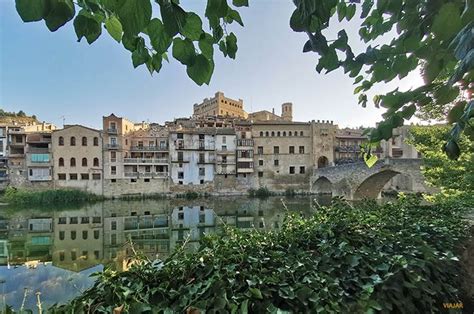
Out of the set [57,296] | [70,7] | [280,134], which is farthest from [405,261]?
[280,134]

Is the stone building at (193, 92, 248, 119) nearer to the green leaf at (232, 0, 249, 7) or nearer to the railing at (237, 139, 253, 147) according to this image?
the railing at (237, 139, 253, 147)

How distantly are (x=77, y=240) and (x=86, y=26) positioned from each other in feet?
50.9

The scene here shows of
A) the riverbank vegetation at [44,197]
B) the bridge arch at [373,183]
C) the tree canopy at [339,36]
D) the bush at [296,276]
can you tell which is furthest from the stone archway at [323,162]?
the tree canopy at [339,36]

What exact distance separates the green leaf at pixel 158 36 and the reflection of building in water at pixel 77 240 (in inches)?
406

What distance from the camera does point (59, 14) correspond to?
0.66 meters

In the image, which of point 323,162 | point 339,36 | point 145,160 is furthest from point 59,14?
point 323,162

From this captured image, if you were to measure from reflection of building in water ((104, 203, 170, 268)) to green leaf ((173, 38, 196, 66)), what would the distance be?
823 cm

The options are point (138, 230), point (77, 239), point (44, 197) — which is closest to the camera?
point (77, 239)

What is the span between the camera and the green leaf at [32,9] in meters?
0.59

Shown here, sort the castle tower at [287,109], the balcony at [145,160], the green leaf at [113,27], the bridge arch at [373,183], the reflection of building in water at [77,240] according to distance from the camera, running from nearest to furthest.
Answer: the green leaf at [113,27]
the reflection of building in water at [77,240]
the bridge arch at [373,183]
the balcony at [145,160]
the castle tower at [287,109]

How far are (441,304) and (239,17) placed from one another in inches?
91.2

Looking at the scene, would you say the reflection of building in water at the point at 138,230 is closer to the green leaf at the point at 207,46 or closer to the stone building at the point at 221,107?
the green leaf at the point at 207,46

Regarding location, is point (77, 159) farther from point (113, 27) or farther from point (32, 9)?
point (32, 9)

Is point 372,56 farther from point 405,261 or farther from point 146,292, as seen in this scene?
point 146,292
